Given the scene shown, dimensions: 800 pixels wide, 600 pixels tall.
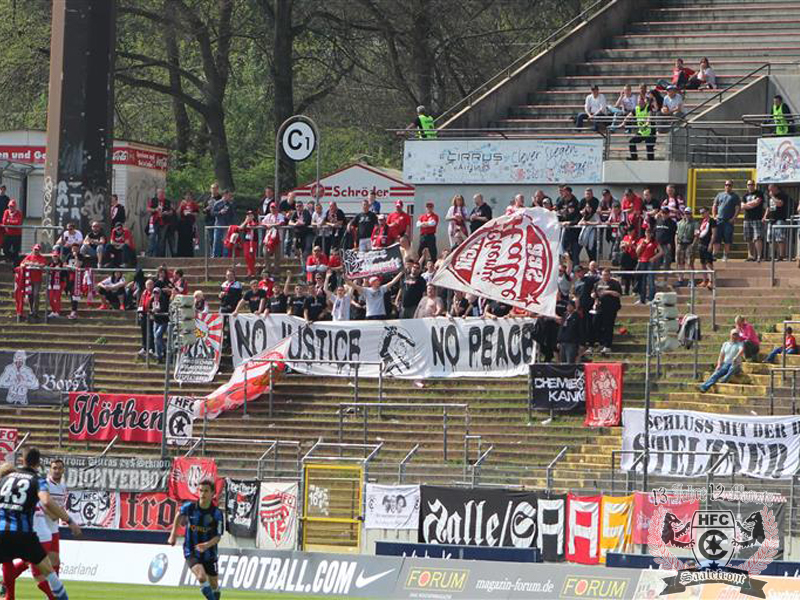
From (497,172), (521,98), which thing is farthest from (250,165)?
(497,172)

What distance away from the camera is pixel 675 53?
49188 mm

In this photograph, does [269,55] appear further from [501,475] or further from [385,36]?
[501,475]

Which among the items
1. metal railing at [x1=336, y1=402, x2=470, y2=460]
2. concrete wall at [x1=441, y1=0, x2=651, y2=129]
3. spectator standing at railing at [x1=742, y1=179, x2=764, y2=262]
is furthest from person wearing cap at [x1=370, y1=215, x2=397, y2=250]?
spectator standing at railing at [x1=742, y1=179, x2=764, y2=262]

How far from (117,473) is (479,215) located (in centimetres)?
1018

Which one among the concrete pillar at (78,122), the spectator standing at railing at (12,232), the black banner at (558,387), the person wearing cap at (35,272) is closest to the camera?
the black banner at (558,387)

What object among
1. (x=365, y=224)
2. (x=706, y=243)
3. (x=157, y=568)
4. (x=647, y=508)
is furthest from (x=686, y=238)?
(x=157, y=568)

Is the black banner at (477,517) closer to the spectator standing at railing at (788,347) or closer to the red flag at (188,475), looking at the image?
the red flag at (188,475)

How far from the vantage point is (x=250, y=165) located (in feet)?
245

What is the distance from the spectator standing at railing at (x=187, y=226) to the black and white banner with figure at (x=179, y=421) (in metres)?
9.22

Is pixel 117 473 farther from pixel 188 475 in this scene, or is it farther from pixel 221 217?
pixel 221 217

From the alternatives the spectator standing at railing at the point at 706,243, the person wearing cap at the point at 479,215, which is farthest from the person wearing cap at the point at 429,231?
the spectator standing at railing at the point at 706,243

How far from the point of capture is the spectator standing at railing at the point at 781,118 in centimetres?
4159

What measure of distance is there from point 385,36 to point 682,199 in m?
17.6

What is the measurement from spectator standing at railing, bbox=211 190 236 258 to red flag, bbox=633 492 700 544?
58.2ft
